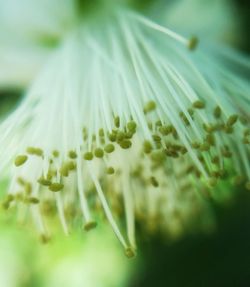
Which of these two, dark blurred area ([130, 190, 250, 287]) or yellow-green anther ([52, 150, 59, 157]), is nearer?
yellow-green anther ([52, 150, 59, 157])

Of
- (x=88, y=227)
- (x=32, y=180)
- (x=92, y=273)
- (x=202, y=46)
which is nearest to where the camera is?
(x=88, y=227)

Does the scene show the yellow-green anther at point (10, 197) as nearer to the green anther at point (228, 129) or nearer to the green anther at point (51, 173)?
the green anther at point (51, 173)

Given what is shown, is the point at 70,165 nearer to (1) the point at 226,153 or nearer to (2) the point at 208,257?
(1) the point at 226,153

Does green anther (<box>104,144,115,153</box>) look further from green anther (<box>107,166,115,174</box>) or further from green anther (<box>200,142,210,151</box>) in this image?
green anther (<box>200,142,210,151</box>)

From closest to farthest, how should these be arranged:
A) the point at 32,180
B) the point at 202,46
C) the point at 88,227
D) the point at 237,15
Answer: the point at 88,227
the point at 32,180
the point at 202,46
the point at 237,15

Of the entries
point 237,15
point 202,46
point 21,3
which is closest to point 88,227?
point 202,46

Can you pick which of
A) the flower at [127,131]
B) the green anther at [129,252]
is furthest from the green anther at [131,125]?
the green anther at [129,252]

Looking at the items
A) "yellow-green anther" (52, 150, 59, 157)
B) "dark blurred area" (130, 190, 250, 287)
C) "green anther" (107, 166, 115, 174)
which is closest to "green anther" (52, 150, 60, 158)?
"yellow-green anther" (52, 150, 59, 157)

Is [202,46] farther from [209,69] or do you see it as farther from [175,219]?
[175,219]

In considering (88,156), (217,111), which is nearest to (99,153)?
(88,156)
